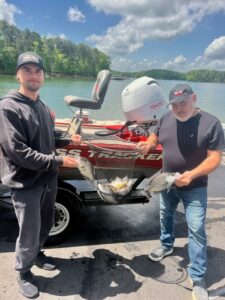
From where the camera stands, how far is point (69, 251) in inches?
145

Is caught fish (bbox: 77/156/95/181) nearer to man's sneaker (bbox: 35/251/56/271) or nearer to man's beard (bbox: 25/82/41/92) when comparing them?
man's beard (bbox: 25/82/41/92)

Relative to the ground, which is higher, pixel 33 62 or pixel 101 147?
pixel 33 62

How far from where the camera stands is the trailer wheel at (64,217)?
12.2ft

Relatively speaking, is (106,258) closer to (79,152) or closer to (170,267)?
(170,267)

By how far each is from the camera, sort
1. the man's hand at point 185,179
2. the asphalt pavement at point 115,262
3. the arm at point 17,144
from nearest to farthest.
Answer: the arm at point 17,144 < the man's hand at point 185,179 < the asphalt pavement at point 115,262

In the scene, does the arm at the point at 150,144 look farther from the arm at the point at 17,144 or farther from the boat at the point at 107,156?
the arm at the point at 17,144

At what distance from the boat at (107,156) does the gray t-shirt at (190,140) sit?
1.83 ft

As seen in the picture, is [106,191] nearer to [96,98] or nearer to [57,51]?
[96,98]

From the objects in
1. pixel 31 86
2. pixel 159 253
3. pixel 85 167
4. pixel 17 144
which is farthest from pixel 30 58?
pixel 159 253

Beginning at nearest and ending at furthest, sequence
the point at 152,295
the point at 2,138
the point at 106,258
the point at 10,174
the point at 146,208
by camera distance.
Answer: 1. the point at 2,138
2. the point at 10,174
3. the point at 152,295
4. the point at 106,258
5. the point at 146,208

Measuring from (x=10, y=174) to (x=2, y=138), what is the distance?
329 millimetres

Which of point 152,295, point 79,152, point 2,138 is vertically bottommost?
point 152,295

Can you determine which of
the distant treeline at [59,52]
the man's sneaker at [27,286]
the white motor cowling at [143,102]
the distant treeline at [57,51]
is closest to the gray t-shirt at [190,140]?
the white motor cowling at [143,102]

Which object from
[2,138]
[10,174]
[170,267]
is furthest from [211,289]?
[2,138]
